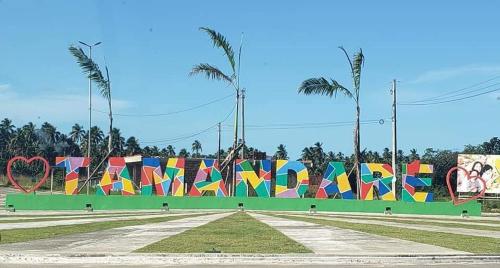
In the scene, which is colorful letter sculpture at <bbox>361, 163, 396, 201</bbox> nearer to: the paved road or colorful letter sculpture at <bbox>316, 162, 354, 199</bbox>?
colorful letter sculpture at <bbox>316, 162, 354, 199</bbox>

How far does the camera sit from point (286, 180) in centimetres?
3753

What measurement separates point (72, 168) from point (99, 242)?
2322cm

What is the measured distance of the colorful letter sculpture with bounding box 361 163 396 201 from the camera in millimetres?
37594

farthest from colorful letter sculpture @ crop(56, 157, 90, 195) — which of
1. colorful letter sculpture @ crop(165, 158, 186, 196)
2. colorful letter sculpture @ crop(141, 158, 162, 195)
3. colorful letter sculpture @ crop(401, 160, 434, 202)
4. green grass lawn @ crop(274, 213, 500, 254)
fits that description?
green grass lawn @ crop(274, 213, 500, 254)

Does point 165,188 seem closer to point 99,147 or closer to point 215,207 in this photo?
point 215,207

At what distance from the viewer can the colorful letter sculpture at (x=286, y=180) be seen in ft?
123

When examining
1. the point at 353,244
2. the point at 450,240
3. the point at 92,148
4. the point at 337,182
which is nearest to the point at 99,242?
the point at 353,244

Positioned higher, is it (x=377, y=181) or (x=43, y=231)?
(x=377, y=181)

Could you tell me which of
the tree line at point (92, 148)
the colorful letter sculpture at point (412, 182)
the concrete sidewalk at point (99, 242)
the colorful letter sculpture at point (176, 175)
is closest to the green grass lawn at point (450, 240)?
the concrete sidewalk at point (99, 242)

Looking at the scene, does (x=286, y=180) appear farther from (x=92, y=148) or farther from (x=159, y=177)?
(x=92, y=148)

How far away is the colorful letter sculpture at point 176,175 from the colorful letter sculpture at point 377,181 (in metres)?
11.2

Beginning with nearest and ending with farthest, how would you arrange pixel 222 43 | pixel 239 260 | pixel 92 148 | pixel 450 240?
pixel 239 260
pixel 450 240
pixel 222 43
pixel 92 148

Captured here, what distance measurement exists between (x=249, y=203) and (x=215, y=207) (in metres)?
2.06

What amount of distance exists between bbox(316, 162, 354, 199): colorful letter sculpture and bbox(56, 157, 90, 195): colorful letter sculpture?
1471 centimetres
